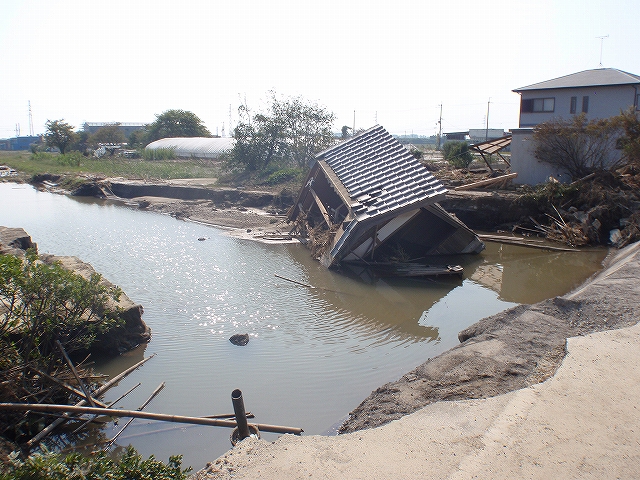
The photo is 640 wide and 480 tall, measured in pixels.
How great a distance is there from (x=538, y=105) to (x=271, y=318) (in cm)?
2333

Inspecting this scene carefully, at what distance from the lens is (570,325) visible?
6.99 meters

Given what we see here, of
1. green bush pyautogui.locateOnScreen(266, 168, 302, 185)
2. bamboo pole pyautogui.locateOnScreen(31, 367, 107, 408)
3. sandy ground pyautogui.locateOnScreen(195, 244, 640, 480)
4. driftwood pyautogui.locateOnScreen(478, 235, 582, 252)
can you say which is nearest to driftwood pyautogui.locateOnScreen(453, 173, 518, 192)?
driftwood pyautogui.locateOnScreen(478, 235, 582, 252)

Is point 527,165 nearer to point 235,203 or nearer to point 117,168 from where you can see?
point 235,203

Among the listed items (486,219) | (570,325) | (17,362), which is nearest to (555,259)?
(486,219)

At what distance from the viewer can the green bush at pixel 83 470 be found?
3.36 metres

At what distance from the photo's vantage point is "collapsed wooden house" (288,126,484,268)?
12.1 m

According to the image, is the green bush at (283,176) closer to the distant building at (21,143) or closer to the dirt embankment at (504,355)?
the dirt embankment at (504,355)

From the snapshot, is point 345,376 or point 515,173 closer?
point 345,376

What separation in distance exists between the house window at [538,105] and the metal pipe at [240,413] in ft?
87.5

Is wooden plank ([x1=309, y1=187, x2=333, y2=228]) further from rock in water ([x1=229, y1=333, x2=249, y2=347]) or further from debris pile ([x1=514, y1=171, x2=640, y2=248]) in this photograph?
debris pile ([x1=514, y1=171, x2=640, y2=248])

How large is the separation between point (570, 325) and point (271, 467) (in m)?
4.82

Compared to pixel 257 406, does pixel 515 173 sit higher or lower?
higher

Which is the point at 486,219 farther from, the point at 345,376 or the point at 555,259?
the point at 345,376

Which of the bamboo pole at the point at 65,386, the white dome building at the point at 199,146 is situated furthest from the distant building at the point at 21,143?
the bamboo pole at the point at 65,386
